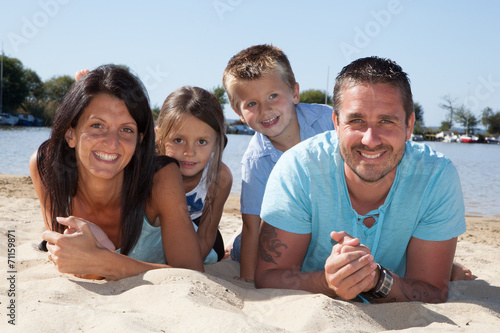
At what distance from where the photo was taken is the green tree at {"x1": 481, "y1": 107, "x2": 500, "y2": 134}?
6512cm

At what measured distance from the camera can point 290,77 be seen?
472 centimetres

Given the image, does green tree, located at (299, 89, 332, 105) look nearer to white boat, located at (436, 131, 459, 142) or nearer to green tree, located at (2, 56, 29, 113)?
white boat, located at (436, 131, 459, 142)

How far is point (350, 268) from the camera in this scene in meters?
2.45

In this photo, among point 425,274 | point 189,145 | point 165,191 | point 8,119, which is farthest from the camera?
point 8,119

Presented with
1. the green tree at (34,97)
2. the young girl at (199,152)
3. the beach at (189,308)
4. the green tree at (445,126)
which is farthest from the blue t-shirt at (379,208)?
the green tree at (445,126)

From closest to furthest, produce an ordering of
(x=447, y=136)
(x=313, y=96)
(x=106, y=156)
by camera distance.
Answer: (x=106, y=156) → (x=447, y=136) → (x=313, y=96)

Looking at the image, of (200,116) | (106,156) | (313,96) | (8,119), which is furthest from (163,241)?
(313,96)

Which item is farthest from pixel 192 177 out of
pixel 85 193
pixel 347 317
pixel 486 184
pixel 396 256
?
pixel 486 184

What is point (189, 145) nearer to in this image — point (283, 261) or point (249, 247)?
point (249, 247)

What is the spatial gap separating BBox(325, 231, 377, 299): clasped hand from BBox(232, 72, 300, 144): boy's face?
1974mm

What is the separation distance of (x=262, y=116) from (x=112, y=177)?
1604 mm

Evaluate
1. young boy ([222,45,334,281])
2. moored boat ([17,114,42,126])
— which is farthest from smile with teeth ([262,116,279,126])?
moored boat ([17,114,42,126])

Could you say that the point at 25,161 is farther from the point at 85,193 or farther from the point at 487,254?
the point at 487,254

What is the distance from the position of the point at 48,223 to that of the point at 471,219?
7.31 m
